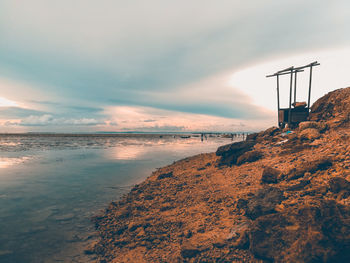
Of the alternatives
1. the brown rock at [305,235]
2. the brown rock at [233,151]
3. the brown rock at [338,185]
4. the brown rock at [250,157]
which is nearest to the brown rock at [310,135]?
the brown rock at [250,157]

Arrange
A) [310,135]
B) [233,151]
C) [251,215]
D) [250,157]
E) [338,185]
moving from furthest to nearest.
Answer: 1. [233,151]
2. [250,157]
3. [310,135]
4. [251,215]
5. [338,185]

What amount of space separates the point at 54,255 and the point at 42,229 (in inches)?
88.8

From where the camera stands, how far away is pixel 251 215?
5.23 m

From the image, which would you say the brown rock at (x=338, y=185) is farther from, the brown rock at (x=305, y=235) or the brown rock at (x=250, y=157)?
the brown rock at (x=250, y=157)

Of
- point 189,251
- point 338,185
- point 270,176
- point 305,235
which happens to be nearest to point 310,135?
point 270,176

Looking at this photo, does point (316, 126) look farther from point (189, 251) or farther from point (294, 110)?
point (189, 251)

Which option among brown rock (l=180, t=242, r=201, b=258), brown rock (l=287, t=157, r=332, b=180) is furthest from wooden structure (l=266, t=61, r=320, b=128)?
brown rock (l=180, t=242, r=201, b=258)

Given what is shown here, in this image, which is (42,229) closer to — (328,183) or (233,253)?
(233,253)

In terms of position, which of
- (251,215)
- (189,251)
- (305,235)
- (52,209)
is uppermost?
(305,235)

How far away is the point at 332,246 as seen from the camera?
343cm

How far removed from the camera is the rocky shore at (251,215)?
12.5 ft

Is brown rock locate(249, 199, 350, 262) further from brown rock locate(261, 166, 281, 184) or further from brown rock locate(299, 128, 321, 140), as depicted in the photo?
brown rock locate(299, 128, 321, 140)

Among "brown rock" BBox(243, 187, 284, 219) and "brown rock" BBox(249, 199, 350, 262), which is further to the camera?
"brown rock" BBox(243, 187, 284, 219)

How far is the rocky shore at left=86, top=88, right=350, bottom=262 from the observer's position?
382 centimetres
